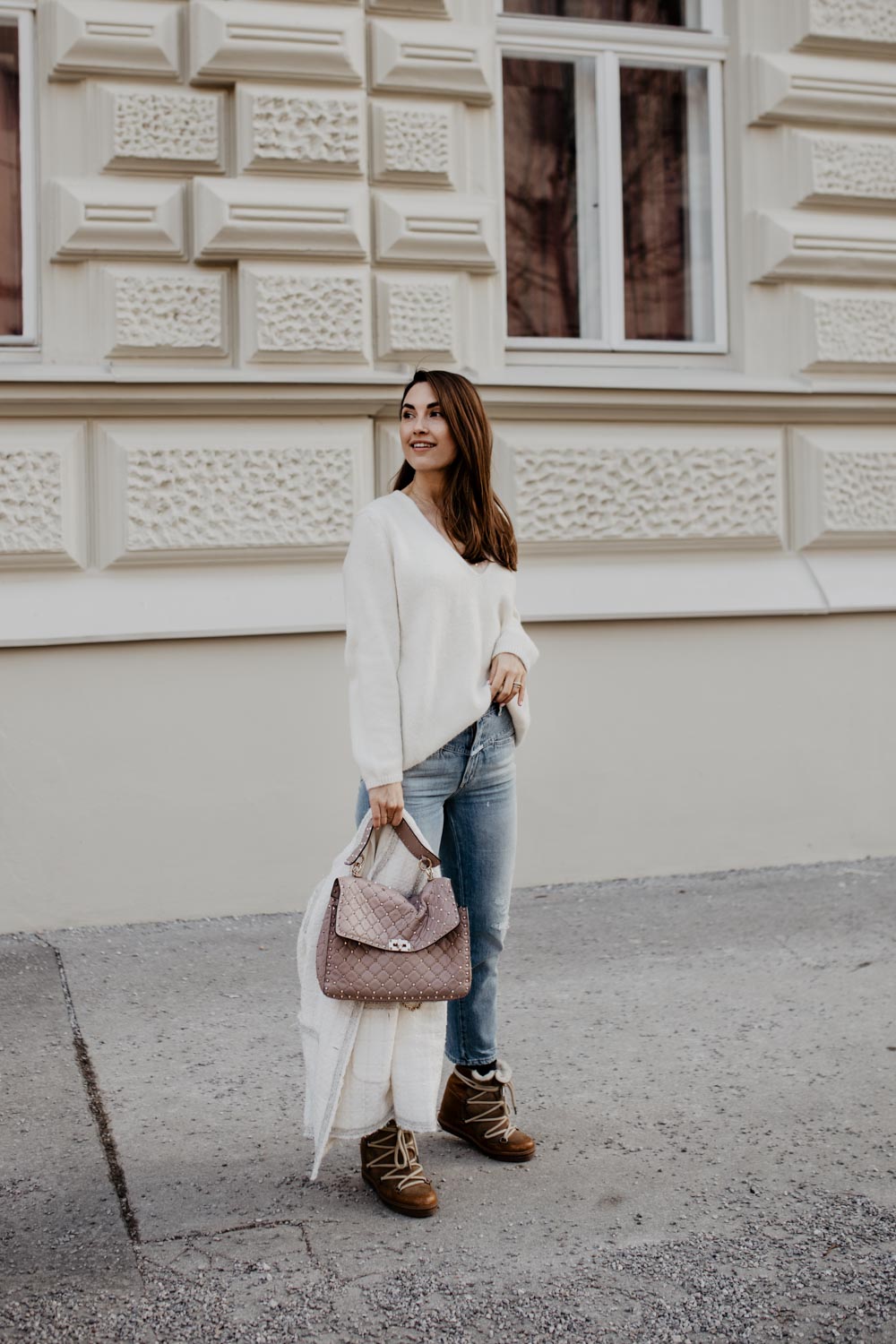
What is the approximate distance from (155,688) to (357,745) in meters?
2.18

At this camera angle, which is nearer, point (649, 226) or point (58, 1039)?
point (58, 1039)

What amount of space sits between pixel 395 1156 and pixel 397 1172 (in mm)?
34

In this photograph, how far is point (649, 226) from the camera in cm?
600

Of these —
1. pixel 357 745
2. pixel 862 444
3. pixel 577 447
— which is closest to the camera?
pixel 357 745

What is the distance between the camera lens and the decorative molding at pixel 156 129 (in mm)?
4945

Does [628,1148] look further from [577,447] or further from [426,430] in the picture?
[577,447]

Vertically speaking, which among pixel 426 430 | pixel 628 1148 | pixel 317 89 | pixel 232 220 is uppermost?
pixel 317 89

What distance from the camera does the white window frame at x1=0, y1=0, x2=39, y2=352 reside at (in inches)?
201

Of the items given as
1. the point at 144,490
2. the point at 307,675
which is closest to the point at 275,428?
the point at 144,490

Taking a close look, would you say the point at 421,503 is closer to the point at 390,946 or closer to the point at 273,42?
the point at 390,946

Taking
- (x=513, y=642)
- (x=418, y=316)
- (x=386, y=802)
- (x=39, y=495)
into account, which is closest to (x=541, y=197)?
(x=418, y=316)

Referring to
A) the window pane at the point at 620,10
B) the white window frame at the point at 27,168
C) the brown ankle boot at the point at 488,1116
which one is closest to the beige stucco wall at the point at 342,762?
the white window frame at the point at 27,168

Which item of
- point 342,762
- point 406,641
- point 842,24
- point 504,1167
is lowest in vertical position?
point 504,1167

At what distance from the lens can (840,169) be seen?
18.7ft
